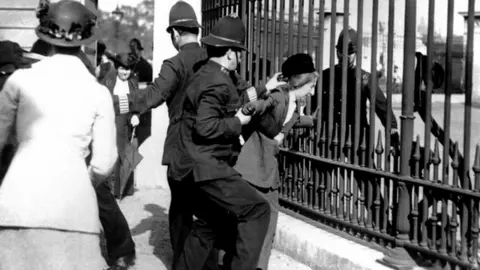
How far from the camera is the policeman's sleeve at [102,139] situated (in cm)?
360

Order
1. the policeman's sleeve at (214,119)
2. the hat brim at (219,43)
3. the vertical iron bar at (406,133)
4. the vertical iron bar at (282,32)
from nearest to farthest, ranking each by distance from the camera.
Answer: the policeman's sleeve at (214,119)
the hat brim at (219,43)
the vertical iron bar at (406,133)
the vertical iron bar at (282,32)

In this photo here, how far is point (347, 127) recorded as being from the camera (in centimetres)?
676

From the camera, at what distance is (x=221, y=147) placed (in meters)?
5.02

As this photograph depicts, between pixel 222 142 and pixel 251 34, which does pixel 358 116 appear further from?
pixel 251 34

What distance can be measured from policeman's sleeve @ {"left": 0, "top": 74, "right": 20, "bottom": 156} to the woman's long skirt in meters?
0.45

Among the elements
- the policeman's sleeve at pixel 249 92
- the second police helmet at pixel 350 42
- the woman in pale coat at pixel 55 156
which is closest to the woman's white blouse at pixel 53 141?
the woman in pale coat at pixel 55 156

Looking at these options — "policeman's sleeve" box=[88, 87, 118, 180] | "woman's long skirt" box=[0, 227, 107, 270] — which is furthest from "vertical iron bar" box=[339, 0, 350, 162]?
"woman's long skirt" box=[0, 227, 107, 270]

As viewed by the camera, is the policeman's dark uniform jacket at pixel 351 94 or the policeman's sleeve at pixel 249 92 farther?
the policeman's dark uniform jacket at pixel 351 94

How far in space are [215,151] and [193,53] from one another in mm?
1236

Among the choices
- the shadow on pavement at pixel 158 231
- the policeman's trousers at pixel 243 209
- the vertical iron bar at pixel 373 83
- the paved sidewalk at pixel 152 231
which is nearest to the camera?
the policeman's trousers at pixel 243 209

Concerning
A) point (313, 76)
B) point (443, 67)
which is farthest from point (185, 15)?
point (443, 67)

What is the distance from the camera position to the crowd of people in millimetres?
3408

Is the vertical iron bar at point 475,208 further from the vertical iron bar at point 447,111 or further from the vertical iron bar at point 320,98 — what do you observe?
the vertical iron bar at point 320,98

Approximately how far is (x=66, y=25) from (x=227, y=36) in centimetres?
167
